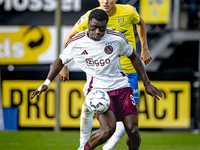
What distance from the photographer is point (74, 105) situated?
28.6 feet

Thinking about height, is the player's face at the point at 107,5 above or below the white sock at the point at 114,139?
above

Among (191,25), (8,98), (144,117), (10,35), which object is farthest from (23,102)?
(191,25)

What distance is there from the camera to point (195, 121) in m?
8.62

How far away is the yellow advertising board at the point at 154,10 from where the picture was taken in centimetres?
1080

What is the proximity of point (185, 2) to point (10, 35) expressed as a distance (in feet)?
18.1

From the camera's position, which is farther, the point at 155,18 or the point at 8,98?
the point at 155,18

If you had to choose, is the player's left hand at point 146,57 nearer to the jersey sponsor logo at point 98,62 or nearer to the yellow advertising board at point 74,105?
the jersey sponsor logo at point 98,62

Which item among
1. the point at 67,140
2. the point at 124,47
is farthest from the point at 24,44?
the point at 124,47

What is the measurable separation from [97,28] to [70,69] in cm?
522

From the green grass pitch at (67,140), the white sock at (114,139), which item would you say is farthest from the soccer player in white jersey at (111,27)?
the green grass pitch at (67,140)

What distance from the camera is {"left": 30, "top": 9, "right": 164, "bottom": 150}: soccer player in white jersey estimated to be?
4.12 m

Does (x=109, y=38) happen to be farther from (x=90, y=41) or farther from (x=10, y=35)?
(x=10, y=35)

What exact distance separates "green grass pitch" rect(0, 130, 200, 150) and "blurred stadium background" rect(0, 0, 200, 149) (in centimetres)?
34

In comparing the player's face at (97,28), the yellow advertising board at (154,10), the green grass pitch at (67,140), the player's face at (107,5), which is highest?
the yellow advertising board at (154,10)
